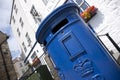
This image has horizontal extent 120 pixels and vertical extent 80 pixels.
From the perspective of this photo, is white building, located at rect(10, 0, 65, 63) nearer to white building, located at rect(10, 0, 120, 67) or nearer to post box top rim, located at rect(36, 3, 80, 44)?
white building, located at rect(10, 0, 120, 67)

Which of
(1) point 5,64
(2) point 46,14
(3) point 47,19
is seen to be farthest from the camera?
(2) point 46,14

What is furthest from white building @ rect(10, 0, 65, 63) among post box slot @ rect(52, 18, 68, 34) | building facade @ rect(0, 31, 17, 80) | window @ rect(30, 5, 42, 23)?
post box slot @ rect(52, 18, 68, 34)

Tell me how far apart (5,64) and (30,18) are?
23.4 feet

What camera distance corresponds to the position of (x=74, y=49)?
3146mm

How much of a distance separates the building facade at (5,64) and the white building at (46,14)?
3.75 m

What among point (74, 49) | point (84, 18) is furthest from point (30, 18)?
point (74, 49)

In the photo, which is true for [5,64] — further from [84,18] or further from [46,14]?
[84,18]

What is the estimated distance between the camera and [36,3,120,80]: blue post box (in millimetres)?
3016

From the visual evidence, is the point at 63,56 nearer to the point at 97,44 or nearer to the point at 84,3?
the point at 97,44

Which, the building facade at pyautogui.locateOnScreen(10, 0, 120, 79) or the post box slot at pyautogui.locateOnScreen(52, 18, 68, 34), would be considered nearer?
the post box slot at pyautogui.locateOnScreen(52, 18, 68, 34)

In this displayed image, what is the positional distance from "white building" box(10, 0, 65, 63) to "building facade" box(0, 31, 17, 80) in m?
3.75

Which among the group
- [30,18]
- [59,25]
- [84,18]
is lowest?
[59,25]

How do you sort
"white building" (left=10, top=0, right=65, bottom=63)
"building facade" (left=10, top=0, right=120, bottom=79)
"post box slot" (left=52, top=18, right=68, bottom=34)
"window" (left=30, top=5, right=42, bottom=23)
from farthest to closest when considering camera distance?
"window" (left=30, top=5, right=42, bottom=23) < "white building" (left=10, top=0, right=65, bottom=63) < "building facade" (left=10, top=0, right=120, bottom=79) < "post box slot" (left=52, top=18, right=68, bottom=34)

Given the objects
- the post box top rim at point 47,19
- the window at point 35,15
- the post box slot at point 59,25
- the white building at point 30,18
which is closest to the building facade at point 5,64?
the window at point 35,15
